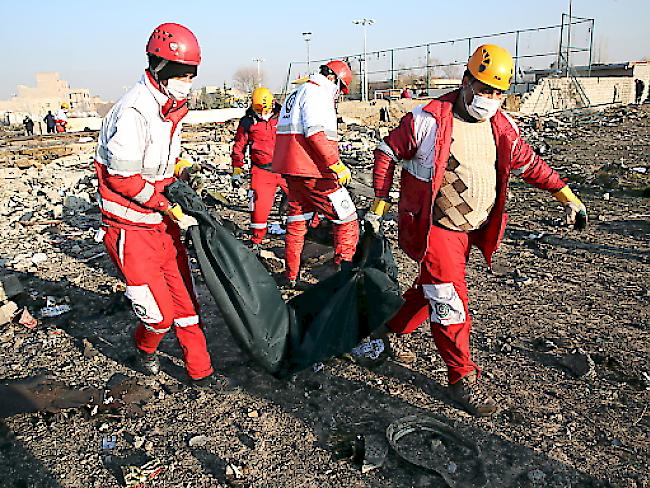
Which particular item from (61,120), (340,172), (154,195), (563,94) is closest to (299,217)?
(340,172)

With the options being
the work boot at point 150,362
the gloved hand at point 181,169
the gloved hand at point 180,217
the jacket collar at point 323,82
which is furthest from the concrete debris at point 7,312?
the jacket collar at point 323,82

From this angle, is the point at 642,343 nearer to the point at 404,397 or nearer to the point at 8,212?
the point at 404,397

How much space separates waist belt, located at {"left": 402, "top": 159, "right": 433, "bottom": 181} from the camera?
10.1 feet

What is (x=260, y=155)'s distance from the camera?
20.5 ft

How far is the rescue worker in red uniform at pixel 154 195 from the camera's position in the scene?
119 inches

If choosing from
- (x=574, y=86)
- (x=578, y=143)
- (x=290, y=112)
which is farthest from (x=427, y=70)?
(x=290, y=112)

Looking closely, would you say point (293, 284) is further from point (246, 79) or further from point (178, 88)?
point (246, 79)

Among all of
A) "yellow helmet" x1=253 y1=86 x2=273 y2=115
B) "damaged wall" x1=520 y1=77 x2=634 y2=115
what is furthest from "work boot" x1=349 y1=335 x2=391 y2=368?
"damaged wall" x1=520 y1=77 x2=634 y2=115

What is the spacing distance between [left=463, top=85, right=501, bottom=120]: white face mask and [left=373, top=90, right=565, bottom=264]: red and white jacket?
11 centimetres

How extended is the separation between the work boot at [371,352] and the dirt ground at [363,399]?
3.1 inches

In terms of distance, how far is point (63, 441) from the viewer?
120 inches

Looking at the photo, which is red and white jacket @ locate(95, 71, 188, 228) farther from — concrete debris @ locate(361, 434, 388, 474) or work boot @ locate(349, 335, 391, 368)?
concrete debris @ locate(361, 434, 388, 474)

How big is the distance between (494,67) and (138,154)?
6.39 ft

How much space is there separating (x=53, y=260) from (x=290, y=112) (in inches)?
138
